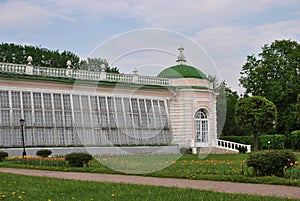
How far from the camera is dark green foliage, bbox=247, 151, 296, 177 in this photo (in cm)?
1355

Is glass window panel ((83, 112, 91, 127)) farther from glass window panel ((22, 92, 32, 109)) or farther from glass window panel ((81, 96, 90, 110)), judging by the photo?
glass window panel ((22, 92, 32, 109))

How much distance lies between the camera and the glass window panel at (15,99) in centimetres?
2827

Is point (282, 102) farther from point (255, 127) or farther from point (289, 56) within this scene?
point (255, 127)

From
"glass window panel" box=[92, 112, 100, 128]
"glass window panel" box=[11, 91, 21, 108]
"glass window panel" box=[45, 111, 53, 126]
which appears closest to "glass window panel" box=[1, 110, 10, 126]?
"glass window panel" box=[11, 91, 21, 108]

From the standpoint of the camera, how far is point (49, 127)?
95.5 feet

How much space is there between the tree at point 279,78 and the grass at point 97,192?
123 feet

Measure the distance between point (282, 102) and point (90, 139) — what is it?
2567 cm

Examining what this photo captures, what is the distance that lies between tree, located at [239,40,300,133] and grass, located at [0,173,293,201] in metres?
37.6

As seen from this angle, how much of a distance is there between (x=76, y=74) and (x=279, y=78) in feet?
81.2

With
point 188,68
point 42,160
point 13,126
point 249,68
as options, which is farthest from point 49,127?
point 249,68

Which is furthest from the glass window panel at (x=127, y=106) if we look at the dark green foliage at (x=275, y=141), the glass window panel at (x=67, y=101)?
the dark green foliage at (x=275, y=141)

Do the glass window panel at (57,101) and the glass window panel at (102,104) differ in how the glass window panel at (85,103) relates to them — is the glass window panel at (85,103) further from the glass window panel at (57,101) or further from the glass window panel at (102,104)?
the glass window panel at (57,101)

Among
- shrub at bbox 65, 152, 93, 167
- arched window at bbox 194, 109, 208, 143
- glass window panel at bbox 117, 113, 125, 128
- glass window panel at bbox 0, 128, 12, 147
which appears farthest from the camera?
arched window at bbox 194, 109, 208, 143

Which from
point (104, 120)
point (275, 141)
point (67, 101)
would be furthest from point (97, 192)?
point (275, 141)
